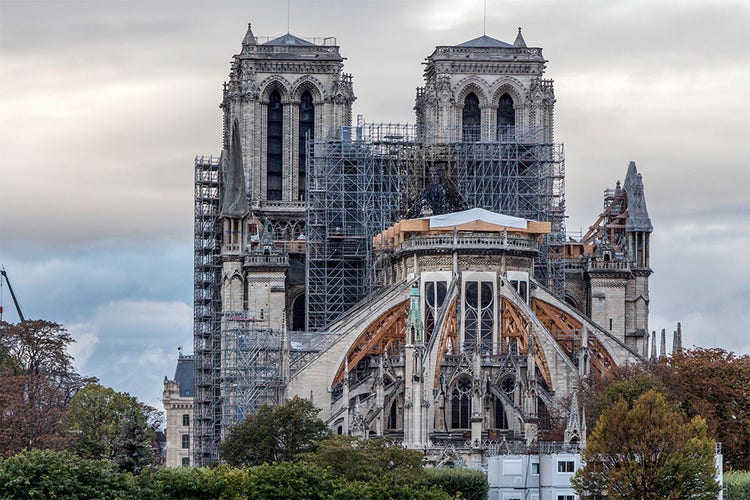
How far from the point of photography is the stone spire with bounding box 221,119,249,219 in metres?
152

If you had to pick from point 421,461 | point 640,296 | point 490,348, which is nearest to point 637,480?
point 421,461

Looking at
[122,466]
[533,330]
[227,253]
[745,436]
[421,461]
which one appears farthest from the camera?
[227,253]

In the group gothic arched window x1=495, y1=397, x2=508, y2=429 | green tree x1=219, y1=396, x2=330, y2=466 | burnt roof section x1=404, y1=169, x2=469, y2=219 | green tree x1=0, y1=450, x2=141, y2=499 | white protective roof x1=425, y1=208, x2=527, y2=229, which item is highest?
burnt roof section x1=404, y1=169, x2=469, y2=219

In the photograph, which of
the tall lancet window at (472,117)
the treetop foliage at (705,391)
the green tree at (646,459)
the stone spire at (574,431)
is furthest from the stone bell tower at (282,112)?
the green tree at (646,459)

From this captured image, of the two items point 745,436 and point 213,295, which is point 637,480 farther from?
point 213,295

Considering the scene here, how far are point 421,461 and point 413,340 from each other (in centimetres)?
1436

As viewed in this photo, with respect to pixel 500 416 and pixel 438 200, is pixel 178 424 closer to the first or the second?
pixel 438 200

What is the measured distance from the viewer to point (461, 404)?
136375 mm

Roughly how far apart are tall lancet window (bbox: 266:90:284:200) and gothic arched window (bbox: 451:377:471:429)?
28884mm

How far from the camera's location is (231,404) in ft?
465

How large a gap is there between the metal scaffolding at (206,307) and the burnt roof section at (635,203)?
74.6ft

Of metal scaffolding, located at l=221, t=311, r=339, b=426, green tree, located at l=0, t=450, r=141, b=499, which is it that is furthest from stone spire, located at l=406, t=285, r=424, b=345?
green tree, located at l=0, t=450, r=141, b=499

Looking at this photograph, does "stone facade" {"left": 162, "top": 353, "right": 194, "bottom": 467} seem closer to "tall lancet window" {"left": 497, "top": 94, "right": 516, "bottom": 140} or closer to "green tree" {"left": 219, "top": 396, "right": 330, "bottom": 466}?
"tall lancet window" {"left": 497, "top": 94, "right": 516, "bottom": 140}

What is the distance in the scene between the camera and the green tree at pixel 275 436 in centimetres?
12419
